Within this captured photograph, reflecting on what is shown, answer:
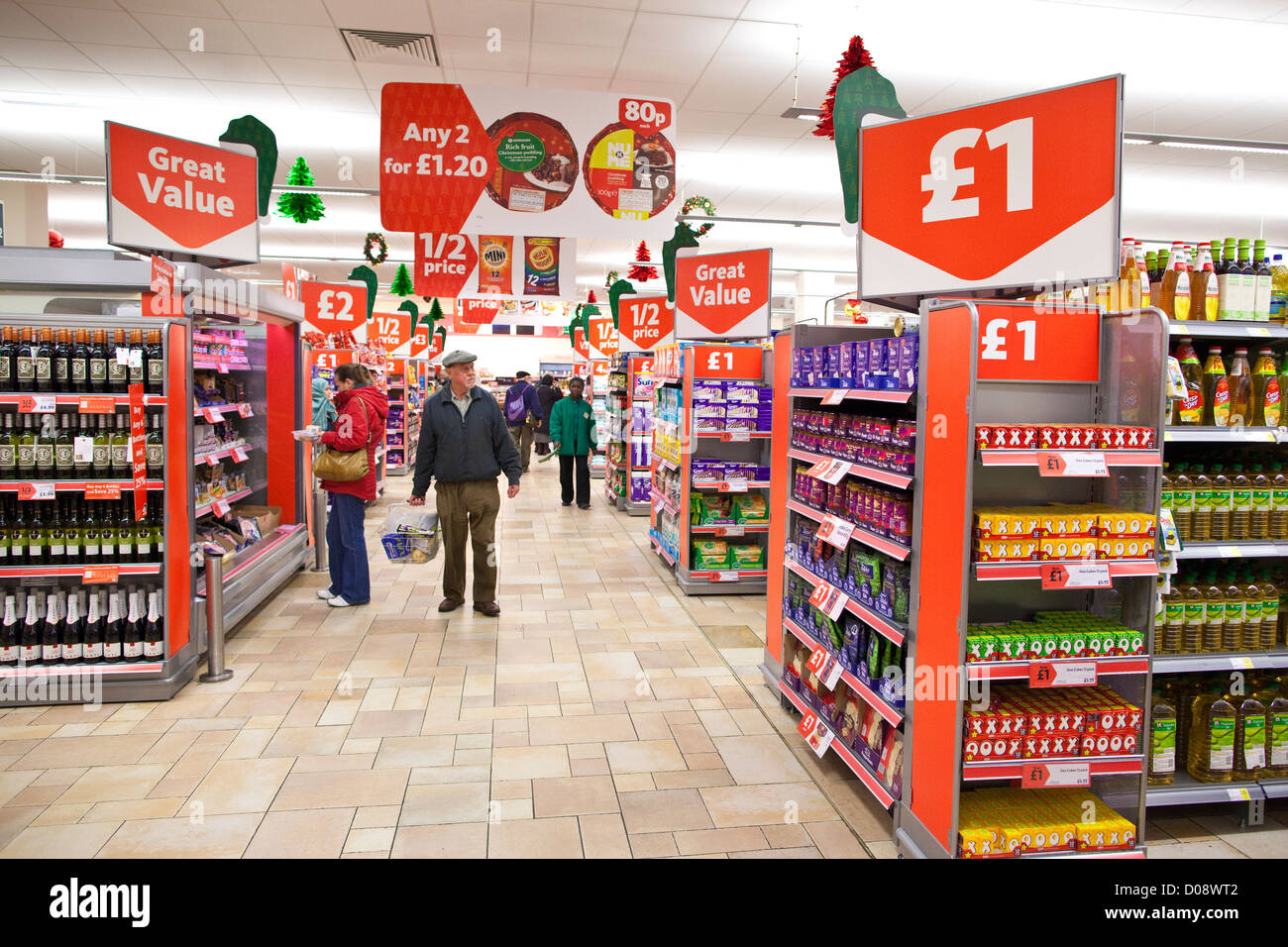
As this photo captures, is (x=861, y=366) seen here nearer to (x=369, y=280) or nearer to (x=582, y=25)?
(x=582, y=25)

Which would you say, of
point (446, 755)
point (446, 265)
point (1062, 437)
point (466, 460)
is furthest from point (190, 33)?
point (1062, 437)

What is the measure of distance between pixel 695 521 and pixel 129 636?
4137 mm

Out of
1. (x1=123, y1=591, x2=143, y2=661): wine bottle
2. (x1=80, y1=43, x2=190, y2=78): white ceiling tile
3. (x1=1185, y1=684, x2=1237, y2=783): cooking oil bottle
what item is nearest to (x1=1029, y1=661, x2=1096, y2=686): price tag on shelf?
(x1=1185, y1=684, x2=1237, y2=783): cooking oil bottle

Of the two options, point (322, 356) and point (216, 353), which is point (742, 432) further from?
point (322, 356)

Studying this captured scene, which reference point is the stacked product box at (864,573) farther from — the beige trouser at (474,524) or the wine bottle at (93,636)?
the wine bottle at (93,636)

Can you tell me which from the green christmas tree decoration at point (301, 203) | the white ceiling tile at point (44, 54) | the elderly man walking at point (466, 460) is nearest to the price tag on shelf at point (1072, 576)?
the elderly man walking at point (466, 460)

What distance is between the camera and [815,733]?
3.75 metres

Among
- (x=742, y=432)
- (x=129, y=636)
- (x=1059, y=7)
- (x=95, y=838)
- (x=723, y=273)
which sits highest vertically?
(x=1059, y=7)

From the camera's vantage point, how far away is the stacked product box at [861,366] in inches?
121

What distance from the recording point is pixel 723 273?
7215 millimetres

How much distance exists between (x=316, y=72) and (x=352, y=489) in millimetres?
4007

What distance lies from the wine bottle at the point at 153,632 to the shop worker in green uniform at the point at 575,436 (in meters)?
7.14

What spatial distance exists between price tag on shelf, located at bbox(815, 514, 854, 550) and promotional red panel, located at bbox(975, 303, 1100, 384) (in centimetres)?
90
